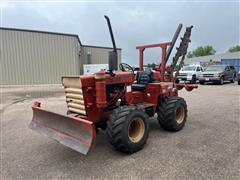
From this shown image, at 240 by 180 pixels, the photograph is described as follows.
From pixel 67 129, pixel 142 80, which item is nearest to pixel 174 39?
pixel 142 80

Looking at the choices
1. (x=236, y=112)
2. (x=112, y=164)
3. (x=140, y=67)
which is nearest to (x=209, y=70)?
(x=236, y=112)

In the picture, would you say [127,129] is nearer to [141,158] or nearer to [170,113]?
[141,158]

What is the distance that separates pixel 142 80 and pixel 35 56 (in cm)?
1469

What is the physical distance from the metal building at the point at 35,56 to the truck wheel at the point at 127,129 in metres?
15.4

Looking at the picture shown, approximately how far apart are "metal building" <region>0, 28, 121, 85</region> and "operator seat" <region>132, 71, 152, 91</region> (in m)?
14.4

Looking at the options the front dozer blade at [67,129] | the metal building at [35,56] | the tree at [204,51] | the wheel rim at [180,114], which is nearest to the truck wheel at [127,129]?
the front dozer blade at [67,129]

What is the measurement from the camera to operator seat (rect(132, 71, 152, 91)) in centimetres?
446

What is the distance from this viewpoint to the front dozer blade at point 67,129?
9.41ft

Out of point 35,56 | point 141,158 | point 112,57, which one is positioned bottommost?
point 141,158

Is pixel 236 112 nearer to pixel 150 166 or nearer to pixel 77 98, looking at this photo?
pixel 150 166

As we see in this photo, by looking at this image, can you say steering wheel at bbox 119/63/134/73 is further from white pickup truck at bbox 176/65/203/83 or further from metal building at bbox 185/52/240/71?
metal building at bbox 185/52/240/71

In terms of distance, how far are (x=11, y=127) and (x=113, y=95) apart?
3.21 metres

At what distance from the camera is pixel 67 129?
10.7ft

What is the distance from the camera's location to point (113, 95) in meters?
3.82
